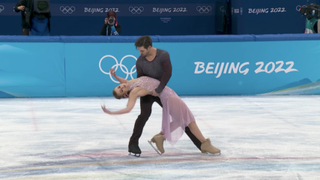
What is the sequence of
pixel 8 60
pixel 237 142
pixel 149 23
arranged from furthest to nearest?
pixel 149 23
pixel 8 60
pixel 237 142

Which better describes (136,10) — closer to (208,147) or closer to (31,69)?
(31,69)

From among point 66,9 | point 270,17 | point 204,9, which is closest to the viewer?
point 270,17

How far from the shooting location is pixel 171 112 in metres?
6.03

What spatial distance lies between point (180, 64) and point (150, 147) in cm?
499

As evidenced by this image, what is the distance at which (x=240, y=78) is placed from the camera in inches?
455

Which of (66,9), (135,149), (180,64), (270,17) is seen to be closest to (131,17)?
(66,9)

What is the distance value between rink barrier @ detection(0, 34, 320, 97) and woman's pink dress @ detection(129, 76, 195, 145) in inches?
209

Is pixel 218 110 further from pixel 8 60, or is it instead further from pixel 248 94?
pixel 8 60

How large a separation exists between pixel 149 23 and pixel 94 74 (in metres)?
8.27

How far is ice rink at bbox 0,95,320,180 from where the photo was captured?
545cm

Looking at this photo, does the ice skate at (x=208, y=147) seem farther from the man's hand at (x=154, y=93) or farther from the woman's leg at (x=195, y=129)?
the man's hand at (x=154, y=93)

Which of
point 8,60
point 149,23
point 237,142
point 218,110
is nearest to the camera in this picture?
point 237,142

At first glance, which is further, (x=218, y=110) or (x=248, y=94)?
(x=248, y=94)

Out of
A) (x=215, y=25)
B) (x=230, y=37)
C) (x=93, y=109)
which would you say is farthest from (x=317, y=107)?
(x=215, y=25)
